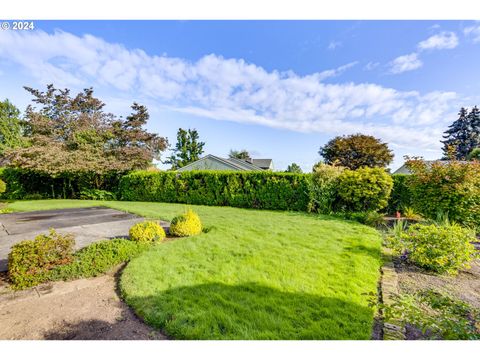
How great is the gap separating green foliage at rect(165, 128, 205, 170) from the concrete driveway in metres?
28.1

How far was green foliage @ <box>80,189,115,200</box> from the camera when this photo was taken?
1600 cm

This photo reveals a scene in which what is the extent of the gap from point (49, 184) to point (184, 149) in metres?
20.8

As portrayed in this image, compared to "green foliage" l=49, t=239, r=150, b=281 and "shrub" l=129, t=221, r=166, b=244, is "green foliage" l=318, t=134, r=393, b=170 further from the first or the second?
"green foliage" l=49, t=239, r=150, b=281

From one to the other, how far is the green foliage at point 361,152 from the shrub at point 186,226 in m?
22.9

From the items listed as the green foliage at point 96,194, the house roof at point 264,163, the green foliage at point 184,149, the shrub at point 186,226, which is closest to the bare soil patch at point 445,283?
the shrub at point 186,226

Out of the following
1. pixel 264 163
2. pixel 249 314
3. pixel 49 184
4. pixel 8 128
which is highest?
pixel 8 128

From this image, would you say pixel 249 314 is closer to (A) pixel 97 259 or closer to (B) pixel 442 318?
(B) pixel 442 318

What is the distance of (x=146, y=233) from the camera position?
5109 mm

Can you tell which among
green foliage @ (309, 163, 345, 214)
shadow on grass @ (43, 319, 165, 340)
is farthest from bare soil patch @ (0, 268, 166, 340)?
green foliage @ (309, 163, 345, 214)

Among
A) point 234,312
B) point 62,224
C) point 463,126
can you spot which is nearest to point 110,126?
point 62,224

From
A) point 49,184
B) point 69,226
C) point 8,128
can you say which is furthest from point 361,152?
point 8,128

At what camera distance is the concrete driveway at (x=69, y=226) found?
5520mm

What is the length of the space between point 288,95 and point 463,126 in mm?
38053
